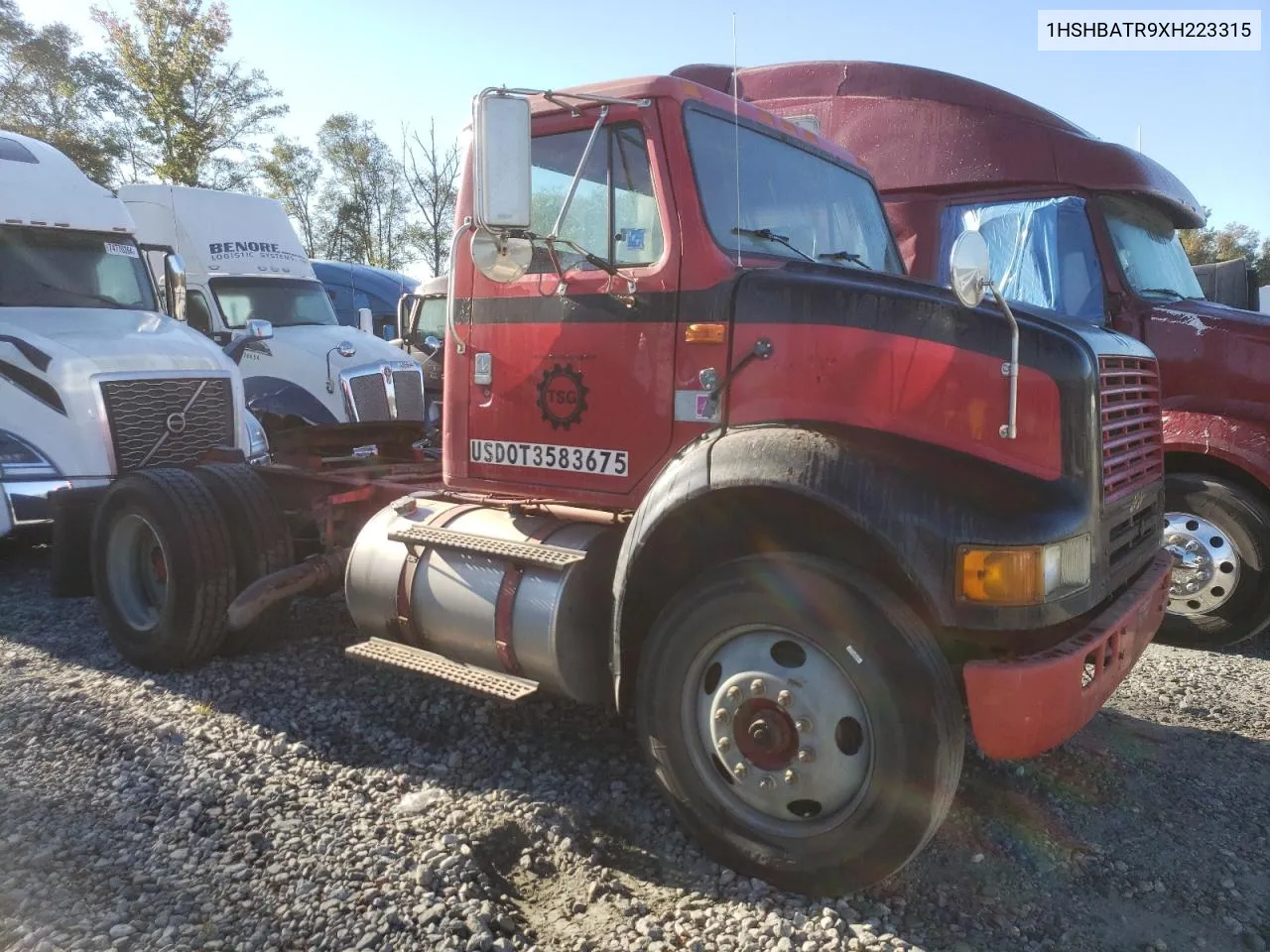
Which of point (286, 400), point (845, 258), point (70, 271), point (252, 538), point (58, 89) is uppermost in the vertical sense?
point (58, 89)

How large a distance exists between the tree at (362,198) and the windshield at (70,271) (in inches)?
965

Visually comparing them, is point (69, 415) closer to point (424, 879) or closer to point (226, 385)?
point (226, 385)

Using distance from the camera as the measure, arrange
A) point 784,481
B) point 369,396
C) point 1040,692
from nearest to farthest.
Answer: point 1040,692 → point 784,481 → point 369,396

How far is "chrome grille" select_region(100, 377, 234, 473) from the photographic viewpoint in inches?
259

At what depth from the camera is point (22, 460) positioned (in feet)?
21.4

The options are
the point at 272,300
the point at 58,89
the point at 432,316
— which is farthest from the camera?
the point at 58,89

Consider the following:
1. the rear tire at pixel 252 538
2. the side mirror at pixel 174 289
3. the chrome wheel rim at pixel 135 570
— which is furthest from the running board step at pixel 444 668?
the side mirror at pixel 174 289

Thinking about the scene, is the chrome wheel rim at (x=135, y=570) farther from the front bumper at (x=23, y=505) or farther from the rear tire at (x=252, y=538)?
the front bumper at (x=23, y=505)

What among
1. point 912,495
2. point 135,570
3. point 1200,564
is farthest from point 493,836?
point 1200,564

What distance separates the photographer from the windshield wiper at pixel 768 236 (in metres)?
3.56

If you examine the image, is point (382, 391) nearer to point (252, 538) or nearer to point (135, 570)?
point (135, 570)

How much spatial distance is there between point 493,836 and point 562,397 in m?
1.64

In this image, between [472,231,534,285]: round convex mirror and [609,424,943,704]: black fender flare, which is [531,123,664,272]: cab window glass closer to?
[472,231,534,285]: round convex mirror

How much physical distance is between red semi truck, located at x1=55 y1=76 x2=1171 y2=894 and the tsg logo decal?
0.01 meters
